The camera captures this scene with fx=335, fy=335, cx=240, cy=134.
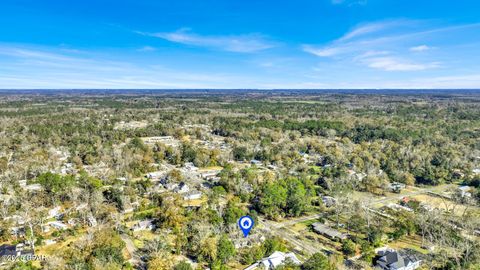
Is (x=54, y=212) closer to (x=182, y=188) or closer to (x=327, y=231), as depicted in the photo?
(x=182, y=188)

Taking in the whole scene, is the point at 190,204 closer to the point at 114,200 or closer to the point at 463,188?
the point at 114,200

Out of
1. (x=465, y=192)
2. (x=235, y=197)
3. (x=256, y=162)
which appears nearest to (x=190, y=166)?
(x=256, y=162)

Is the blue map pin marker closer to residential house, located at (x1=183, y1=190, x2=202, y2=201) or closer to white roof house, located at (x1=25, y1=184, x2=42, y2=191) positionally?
residential house, located at (x1=183, y1=190, x2=202, y2=201)

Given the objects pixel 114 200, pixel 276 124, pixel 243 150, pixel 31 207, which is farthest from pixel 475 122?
pixel 31 207

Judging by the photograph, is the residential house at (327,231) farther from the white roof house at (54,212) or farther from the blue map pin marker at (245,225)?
the white roof house at (54,212)

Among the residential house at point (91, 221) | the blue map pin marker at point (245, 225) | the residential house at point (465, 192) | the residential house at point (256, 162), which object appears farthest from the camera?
the residential house at point (256, 162)

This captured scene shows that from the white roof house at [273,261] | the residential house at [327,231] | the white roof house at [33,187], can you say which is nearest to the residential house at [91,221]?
the white roof house at [33,187]

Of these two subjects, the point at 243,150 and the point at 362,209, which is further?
the point at 243,150
